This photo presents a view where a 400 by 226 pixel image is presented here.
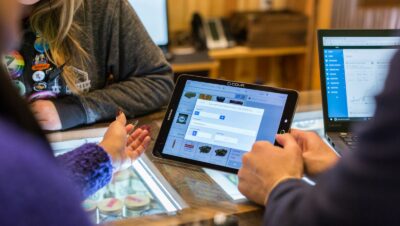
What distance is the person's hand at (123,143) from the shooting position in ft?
3.58

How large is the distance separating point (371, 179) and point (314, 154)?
370 millimetres

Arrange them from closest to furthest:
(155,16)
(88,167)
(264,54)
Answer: (88,167)
(155,16)
(264,54)

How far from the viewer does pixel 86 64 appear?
4.82 ft

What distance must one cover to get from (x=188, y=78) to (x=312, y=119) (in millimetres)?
419

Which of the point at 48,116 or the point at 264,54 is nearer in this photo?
the point at 48,116

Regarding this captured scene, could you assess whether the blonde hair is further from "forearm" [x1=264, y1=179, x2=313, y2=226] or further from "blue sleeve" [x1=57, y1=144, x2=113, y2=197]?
"forearm" [x1=264, y1=179, x2=313, y2=226]

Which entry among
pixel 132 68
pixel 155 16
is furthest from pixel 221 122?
pixel 155 16

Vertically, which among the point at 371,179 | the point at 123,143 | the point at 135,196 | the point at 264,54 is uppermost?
the point at 371,179

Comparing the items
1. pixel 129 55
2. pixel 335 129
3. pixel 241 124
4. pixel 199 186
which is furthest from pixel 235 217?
pixel 129 55

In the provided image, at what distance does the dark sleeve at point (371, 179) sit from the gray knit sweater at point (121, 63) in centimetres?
82

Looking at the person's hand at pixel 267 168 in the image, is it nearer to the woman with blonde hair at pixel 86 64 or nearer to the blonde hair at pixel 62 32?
the woman with blonde hair at pixel 86 64

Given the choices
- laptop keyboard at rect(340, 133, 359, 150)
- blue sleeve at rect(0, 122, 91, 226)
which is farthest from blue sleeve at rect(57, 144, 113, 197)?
laptop keyboard at rect(340, 133, 359, 150)

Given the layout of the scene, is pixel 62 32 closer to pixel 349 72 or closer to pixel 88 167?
pixel 88 167

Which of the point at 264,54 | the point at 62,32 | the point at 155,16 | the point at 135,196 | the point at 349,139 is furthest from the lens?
the point at 264,54
